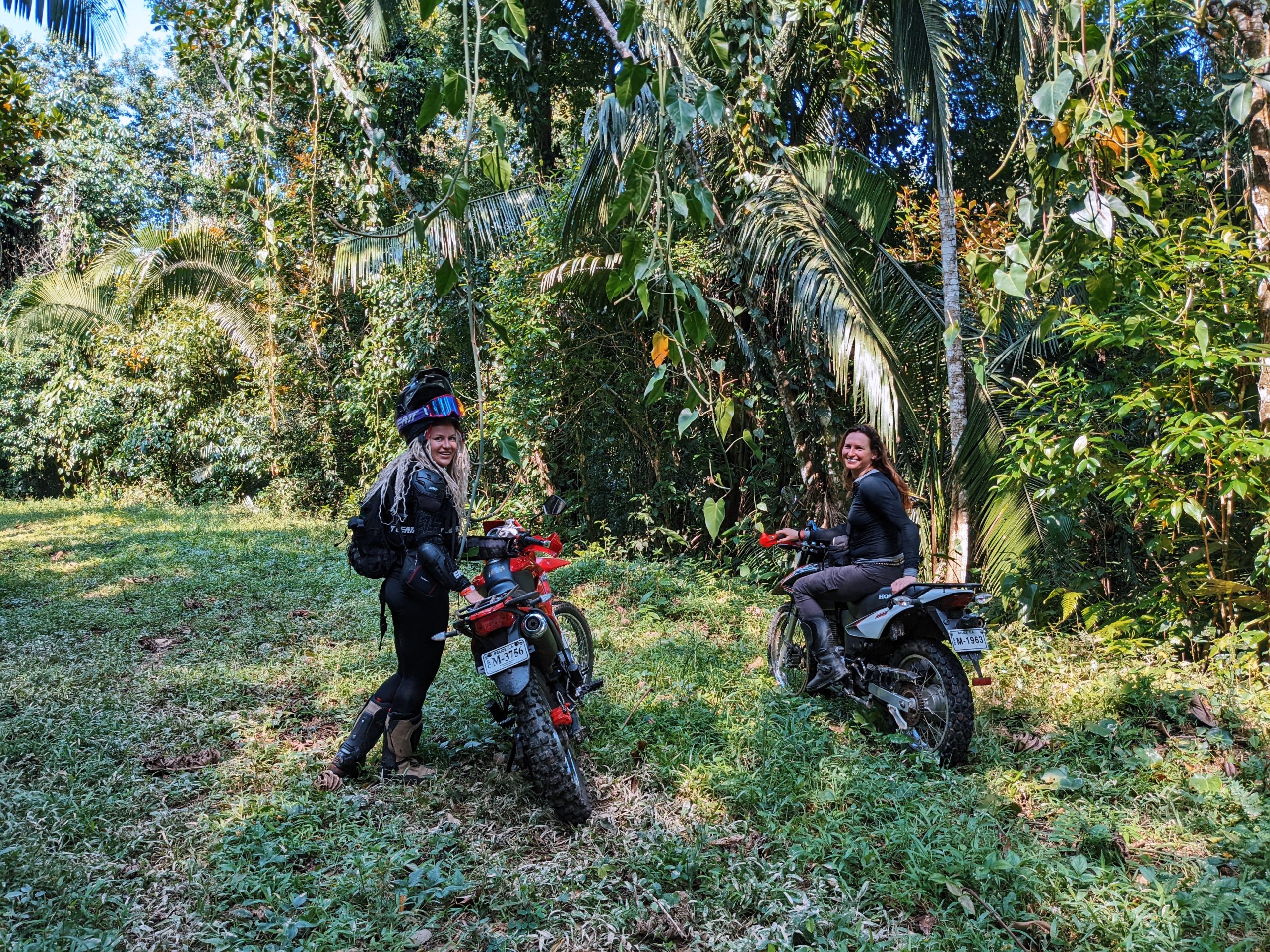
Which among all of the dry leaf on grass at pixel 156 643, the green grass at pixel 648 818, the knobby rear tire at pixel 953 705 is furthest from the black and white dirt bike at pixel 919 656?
the dry leaf on grass at pixel 156 643

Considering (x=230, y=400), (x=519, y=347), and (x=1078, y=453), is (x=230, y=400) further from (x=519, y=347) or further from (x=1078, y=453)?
(x=1078, y=453)

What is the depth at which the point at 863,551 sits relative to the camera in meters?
4.75

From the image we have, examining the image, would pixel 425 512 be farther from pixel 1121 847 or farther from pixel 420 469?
pixel 1121 847

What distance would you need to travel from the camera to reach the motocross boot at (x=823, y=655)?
4664 millimetres

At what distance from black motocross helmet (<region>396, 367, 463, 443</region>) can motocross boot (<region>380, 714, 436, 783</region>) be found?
4.17 feet

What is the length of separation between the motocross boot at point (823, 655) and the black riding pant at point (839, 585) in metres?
0.05

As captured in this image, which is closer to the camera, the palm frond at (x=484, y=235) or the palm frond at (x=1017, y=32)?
the palm frond at (x=1017, y=32)

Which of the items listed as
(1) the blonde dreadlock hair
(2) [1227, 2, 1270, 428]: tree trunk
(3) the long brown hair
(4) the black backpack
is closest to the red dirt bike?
(1) the blonde dreadlock hair

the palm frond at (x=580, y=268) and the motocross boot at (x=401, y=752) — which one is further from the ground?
the palm frond at (x=580, y=268)

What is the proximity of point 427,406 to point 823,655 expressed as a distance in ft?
Result: 7.78

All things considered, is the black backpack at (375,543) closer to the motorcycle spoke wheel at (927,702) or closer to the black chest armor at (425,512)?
the black chest armor at (425,512)

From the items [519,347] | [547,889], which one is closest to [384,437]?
[519,347]

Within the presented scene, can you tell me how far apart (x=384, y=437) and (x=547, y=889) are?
367 inches

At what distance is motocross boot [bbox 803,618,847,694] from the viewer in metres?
4.66
